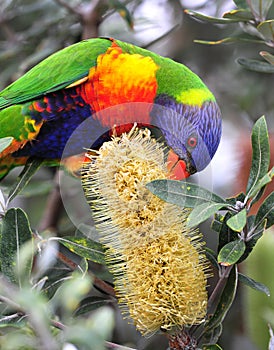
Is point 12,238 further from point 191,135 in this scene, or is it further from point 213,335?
point 191,135

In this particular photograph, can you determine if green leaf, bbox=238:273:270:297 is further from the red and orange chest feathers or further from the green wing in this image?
the green wing

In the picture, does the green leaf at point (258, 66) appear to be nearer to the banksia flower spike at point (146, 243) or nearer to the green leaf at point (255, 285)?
the banksia flower spike at point (146, 243)

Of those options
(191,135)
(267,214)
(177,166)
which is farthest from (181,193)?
(191,135)

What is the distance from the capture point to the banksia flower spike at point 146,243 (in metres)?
1.11

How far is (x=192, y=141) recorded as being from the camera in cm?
164

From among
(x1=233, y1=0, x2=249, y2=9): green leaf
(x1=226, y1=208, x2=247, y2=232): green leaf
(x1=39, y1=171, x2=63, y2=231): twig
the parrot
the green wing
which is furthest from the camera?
(x1=39, y1=171, x2=63, y2=231): twig

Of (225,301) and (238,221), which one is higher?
(238,221)

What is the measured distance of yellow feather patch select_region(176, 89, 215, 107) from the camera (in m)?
1.70

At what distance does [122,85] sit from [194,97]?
0.22m

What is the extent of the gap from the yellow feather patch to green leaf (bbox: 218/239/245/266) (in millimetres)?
662

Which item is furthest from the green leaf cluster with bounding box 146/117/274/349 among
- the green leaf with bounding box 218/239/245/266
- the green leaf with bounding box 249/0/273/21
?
the green leaf with bounding box 249/0/273/21

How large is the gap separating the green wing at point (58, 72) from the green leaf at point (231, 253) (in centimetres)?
88

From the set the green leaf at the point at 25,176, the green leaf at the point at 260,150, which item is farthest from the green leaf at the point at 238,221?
the green leaf at the point at 25,176

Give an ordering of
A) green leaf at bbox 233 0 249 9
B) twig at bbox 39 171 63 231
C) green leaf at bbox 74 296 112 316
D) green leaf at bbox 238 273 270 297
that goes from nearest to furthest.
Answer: green leaf at bbox 238 273 270 297
green leaf at bbox 74 296 112 316
green leaf at bbox 233 0 249 9
twig at bbox 39 171 63 231
